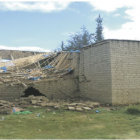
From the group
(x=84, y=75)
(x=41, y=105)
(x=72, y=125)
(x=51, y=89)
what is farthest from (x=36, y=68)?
(x=72, y=125)

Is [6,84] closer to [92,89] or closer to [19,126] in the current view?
[92,89]

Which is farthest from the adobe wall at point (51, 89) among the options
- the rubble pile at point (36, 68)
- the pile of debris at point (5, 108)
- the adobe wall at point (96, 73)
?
the pile of debris at point (5, 108)

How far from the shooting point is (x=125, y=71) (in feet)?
39.2

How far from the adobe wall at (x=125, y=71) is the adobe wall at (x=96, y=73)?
1.01ft

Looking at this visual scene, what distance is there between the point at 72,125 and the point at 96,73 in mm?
5799

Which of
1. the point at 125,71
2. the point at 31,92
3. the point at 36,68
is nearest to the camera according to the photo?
the point at 125,71

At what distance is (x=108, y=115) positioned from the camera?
915 centimetres

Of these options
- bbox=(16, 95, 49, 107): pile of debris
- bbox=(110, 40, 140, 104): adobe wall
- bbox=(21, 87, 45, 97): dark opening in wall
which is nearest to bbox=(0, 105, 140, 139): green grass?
bbox=(16, 95, 49, 107): pile of debris

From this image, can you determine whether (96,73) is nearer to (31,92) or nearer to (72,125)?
(31,92)

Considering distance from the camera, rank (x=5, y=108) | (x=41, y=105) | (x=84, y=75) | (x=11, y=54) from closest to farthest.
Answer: (x=5, y=108) → (x=41, y=105) → (x=84, y=75) → (x=11, y=54)

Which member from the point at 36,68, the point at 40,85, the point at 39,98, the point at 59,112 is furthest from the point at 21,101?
the point at 36,68

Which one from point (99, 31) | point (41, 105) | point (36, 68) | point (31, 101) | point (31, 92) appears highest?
point (99, 31)

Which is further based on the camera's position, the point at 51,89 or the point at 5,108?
the point at 51,89

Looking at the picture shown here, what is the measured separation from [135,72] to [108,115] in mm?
4005
